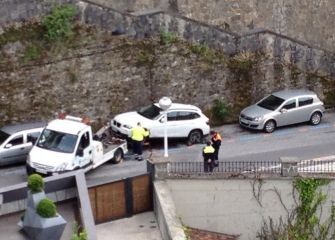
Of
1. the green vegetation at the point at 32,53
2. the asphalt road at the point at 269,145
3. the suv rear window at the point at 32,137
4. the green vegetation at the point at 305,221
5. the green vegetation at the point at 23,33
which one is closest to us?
the green vegetation at the point at 305,221

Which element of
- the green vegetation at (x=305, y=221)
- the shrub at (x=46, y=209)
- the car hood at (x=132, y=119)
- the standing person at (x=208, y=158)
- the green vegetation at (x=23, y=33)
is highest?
the green vegetation at (x=23, y=33)

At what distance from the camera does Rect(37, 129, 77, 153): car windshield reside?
31672 mm

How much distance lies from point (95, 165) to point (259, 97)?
8286 millimetres

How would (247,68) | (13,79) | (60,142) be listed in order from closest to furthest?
(60,142) < (13,79) < (247,68)

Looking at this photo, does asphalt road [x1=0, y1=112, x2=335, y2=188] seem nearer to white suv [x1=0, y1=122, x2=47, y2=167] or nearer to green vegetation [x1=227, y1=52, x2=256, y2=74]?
white suv [x1=0, y1=122, x2=47, y2=167]

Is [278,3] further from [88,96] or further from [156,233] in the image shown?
[156,233]

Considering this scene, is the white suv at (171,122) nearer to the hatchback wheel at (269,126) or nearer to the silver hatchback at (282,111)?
the silver hatchback at (282,111)

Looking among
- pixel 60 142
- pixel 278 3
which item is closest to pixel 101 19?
pixel 60 142

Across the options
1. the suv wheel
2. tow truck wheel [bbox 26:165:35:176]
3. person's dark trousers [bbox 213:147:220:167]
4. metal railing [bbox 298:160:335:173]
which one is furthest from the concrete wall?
the suv wheel

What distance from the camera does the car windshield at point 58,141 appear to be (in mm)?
31672

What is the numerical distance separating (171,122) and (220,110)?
3195 millimetres

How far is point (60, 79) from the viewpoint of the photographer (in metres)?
35.1

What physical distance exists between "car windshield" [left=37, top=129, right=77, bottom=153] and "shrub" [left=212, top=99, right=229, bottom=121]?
7.13m

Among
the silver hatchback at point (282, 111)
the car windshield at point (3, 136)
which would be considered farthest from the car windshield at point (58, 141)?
the silver hatchback at point (282, 111)
